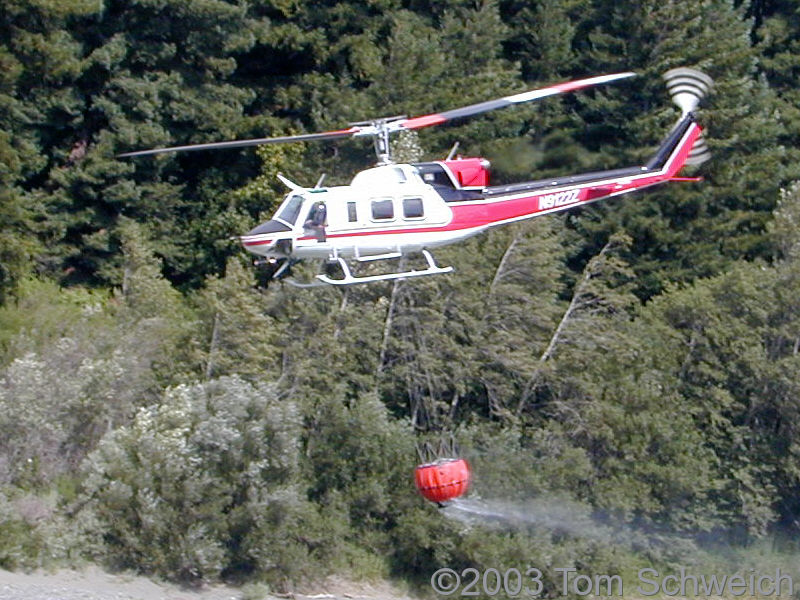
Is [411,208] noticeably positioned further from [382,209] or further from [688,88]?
[688,88]

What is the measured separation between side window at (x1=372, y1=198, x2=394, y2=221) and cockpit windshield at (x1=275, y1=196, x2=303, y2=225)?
Result: 0.96 meters

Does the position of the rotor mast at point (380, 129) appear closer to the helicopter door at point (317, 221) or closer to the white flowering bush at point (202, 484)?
the helicopter door at point (317, 221)

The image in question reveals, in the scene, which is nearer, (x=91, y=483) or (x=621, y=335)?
(x=91, y=483)

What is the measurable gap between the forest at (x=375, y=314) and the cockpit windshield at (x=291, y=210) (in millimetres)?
6223

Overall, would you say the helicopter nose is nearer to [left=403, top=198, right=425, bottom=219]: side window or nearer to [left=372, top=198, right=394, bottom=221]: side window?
[left=372, top=198, right=394, bottom=221]: side window

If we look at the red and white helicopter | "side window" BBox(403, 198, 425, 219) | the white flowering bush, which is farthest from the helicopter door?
the white flowering bush

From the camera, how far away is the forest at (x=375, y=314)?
25.9 metres

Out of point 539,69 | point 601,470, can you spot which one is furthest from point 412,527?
point 539,69

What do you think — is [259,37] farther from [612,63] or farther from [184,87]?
[612,63]

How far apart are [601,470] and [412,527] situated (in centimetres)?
466

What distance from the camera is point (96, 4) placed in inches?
1062

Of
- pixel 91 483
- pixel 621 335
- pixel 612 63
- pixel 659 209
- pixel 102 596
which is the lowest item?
Result: pixel 102 596

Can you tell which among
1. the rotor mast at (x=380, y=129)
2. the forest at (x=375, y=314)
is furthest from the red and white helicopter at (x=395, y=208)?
the forest at (x=375, y=314)

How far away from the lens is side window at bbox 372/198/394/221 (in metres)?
19.3
